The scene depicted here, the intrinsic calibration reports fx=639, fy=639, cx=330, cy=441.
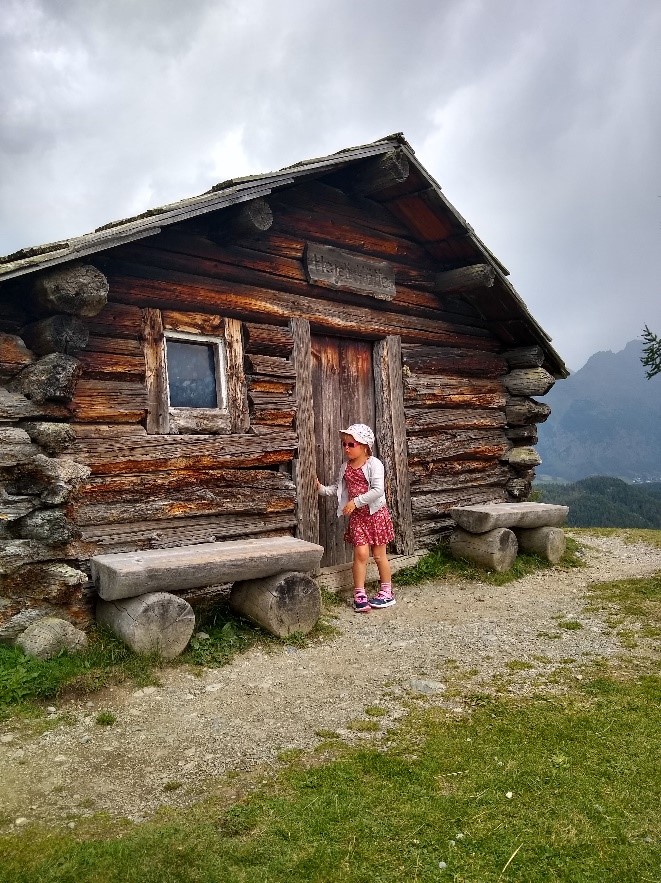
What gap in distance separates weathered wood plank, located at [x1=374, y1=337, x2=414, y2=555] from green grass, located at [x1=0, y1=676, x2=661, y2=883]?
4387 millimetres

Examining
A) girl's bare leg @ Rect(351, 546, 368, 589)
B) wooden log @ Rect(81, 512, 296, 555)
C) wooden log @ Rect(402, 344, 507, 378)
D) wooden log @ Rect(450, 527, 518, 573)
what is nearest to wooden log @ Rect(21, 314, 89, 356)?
wooden log @ Rect(81, 512, 296, 555)

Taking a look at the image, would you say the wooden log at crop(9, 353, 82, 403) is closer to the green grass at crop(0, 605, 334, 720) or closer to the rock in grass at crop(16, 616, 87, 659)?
the rock in grass at crop(16, 616, 87, 659)

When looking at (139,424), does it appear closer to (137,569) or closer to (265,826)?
(137,569)

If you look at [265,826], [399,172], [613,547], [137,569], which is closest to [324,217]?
[399,172]

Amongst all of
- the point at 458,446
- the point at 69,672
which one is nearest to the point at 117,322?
the point at 69,672

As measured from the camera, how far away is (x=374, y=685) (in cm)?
466

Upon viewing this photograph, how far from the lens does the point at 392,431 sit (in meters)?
8.07

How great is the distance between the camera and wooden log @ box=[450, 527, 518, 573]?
7966mm

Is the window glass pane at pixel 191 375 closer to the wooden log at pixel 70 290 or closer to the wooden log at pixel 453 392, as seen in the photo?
the wooden log at pixel 70 290

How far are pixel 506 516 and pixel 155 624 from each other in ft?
15.9

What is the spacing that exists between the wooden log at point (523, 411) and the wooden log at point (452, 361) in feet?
1.63

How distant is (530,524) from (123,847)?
268 inches

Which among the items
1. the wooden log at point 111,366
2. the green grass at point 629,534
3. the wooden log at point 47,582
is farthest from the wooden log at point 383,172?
the green grass at point 629,534

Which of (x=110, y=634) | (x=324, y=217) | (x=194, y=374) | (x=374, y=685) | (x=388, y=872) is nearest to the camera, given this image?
(x=388, y=872)
